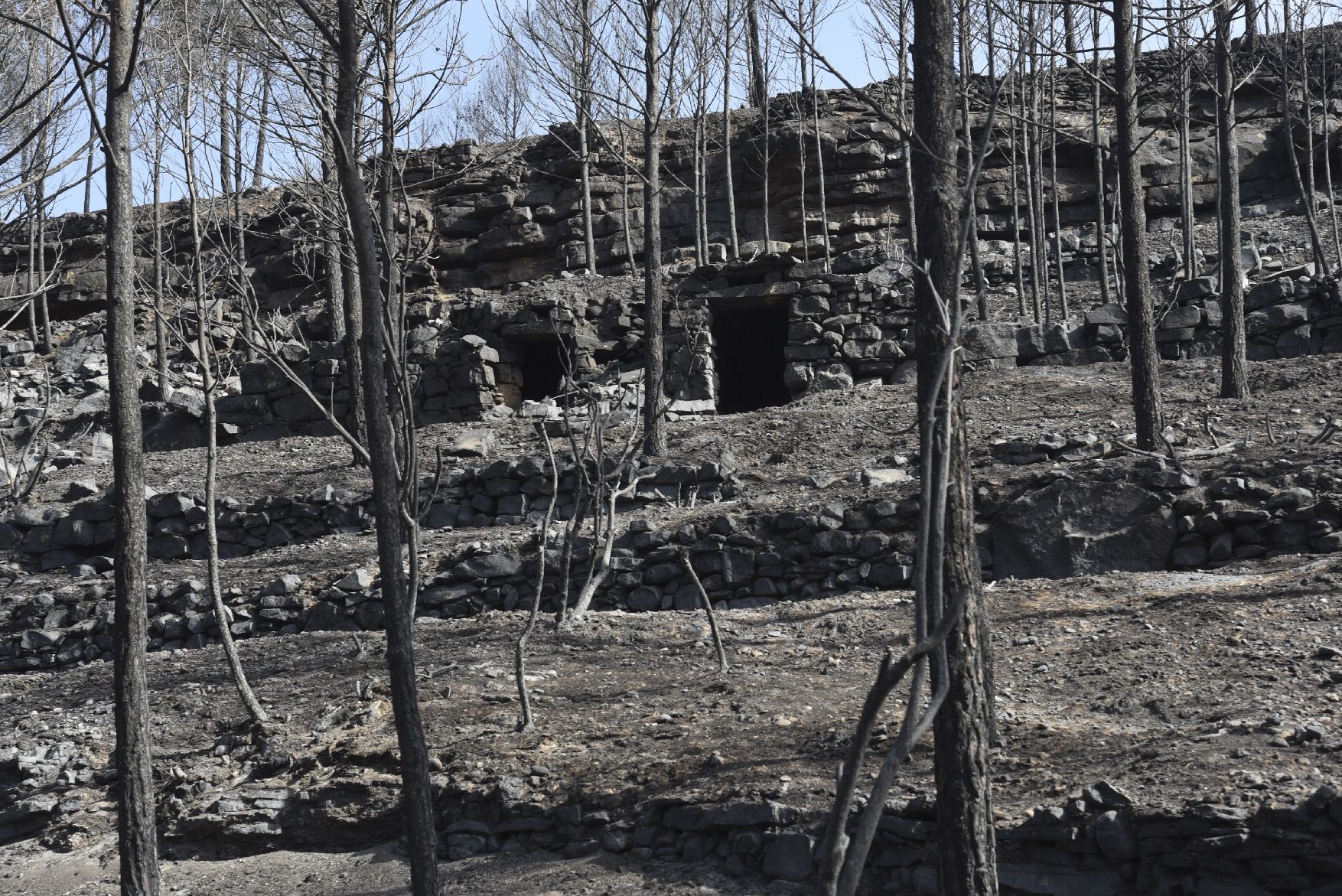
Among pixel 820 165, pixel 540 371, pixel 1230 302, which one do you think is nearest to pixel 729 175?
pixel 820 165

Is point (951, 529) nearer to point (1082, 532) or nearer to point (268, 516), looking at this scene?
point (1082, 532)

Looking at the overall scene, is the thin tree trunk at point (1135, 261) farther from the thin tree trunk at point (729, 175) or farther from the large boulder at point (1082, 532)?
the thin tree trunk at point (729, 175)

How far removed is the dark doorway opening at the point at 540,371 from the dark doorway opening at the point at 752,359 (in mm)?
2700

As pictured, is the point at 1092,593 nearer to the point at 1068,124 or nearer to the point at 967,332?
the point at 967,332

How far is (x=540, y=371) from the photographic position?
1848 centimetres

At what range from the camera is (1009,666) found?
6949 mm

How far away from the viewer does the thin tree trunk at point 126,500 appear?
543cm

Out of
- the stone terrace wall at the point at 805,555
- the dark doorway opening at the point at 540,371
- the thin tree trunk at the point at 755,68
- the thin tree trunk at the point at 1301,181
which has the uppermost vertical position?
the thin tree trunk at the point at 755,68

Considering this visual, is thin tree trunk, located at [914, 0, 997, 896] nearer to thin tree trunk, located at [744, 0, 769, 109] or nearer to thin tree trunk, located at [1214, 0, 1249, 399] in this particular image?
thin tree trunk, located at [1214, 0, 1249, 399]

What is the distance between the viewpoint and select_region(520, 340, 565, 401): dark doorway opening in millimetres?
18109

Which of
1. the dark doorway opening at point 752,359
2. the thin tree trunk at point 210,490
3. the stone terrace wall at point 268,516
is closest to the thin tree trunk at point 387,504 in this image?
the thin tree trunk at point 210,490

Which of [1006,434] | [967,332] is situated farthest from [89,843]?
[967,332]

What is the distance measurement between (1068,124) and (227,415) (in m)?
18.0

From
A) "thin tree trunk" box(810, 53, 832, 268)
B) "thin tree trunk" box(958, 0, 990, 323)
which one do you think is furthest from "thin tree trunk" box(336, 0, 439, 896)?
"thin tree trunk" box(810, 53, 832, 268)
